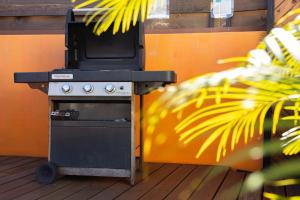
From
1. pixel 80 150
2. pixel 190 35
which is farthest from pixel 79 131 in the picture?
pixel 190 35

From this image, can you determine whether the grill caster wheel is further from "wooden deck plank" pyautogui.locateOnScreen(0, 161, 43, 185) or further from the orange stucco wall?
the orange stucco wall

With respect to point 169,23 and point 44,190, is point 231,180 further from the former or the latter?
point 169,23

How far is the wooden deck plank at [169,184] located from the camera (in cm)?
267

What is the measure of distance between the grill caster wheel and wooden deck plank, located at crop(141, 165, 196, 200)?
0.75 metres

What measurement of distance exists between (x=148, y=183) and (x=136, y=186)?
4.9 inches

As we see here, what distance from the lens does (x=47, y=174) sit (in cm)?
298

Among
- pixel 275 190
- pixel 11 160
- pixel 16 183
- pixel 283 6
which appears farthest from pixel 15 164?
pixel 283 6

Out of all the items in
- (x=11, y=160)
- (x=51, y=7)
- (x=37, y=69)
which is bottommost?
(x=11, y=160)

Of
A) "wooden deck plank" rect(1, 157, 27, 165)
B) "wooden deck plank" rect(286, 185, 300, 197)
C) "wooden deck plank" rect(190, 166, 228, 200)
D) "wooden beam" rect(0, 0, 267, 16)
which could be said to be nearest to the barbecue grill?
"wooden deck plank" rect(190, 166, 228, 200)

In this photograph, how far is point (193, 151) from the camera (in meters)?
3.76

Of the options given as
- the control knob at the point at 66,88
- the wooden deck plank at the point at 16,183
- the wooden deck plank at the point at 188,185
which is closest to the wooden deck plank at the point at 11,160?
the wooden deck plank at the point at 16,183

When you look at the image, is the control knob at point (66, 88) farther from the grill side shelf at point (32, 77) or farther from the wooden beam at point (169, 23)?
the wooden beam at point (169, 23)

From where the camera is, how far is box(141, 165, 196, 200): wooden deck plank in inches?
105

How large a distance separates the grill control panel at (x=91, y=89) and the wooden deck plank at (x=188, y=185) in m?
0.77
